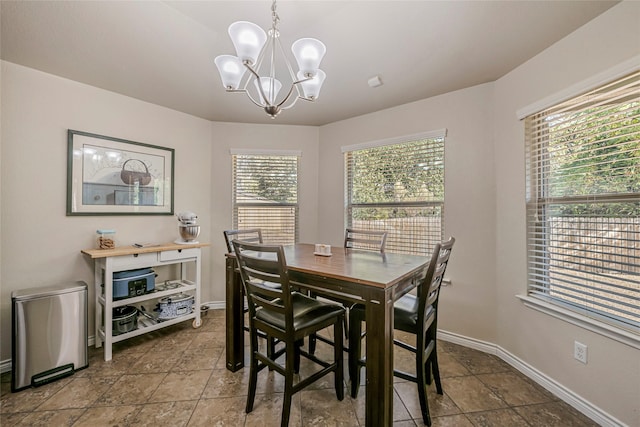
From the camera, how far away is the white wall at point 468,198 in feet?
7.84

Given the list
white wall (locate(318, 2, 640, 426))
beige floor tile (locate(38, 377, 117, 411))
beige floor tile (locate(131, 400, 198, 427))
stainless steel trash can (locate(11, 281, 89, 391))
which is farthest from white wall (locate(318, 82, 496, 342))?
stainless steel trash can (locate(11, 281, 89, 391))

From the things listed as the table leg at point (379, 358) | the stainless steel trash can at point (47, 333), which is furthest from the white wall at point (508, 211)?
the stainless steel trash can at point (47, 333)

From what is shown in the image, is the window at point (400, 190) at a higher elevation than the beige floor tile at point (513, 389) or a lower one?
higher

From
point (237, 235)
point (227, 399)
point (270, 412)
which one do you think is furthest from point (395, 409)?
point (237, 235)

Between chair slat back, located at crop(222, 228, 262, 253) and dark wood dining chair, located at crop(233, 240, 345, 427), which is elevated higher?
chair slat back, located at crop(222, 228, 262, 253)

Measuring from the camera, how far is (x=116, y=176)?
2.63 meters

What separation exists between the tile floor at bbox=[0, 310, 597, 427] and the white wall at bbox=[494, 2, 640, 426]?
210mm

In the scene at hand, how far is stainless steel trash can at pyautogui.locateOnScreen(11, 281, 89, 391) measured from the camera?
1845mm

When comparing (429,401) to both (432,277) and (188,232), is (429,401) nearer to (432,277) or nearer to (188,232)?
(432,277)

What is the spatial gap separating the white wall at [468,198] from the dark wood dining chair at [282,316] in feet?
4.79

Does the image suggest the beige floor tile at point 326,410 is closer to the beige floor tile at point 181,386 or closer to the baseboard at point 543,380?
the beige floor tile at point 181,386

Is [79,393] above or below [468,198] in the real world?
below

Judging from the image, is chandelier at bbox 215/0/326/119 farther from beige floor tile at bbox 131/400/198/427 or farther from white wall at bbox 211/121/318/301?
beige floor tile at bbox 131/400/198/427

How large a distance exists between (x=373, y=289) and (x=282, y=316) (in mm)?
626
